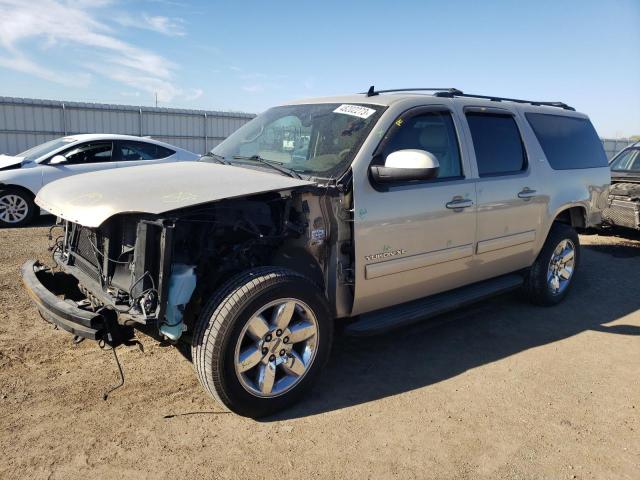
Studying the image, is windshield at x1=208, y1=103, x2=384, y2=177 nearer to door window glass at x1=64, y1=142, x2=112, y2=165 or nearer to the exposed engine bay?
the exposed engine bay

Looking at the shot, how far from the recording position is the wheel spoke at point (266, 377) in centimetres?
302

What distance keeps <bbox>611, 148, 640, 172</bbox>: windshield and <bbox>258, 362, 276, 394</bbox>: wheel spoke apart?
828 centimetres

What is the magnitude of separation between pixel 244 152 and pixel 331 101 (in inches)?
32.6

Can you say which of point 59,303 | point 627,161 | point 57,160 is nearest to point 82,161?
point 57,160

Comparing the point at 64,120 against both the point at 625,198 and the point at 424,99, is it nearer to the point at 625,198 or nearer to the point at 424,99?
the point at 424,99

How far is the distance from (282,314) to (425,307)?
1379mm

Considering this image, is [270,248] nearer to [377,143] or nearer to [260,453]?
[377,143]

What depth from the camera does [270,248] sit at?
340 centimetres

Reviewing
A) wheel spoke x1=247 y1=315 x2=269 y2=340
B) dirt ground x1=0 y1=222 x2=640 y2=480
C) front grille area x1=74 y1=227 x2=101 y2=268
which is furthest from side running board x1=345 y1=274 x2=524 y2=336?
front grille area x1=74 y1=227 x2=101 y2=268

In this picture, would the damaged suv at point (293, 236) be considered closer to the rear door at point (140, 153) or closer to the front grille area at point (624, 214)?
the front grille area at point (624, 214)

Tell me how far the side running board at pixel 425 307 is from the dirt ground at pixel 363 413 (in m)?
0.38

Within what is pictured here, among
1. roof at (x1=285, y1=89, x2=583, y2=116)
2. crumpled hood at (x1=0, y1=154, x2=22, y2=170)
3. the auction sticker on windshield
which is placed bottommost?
crumpled hood at (x1=0, y1=154, x2=22, y2=170)

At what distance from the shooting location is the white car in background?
8734 millimetres

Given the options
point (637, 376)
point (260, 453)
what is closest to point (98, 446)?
point (260, 453)
